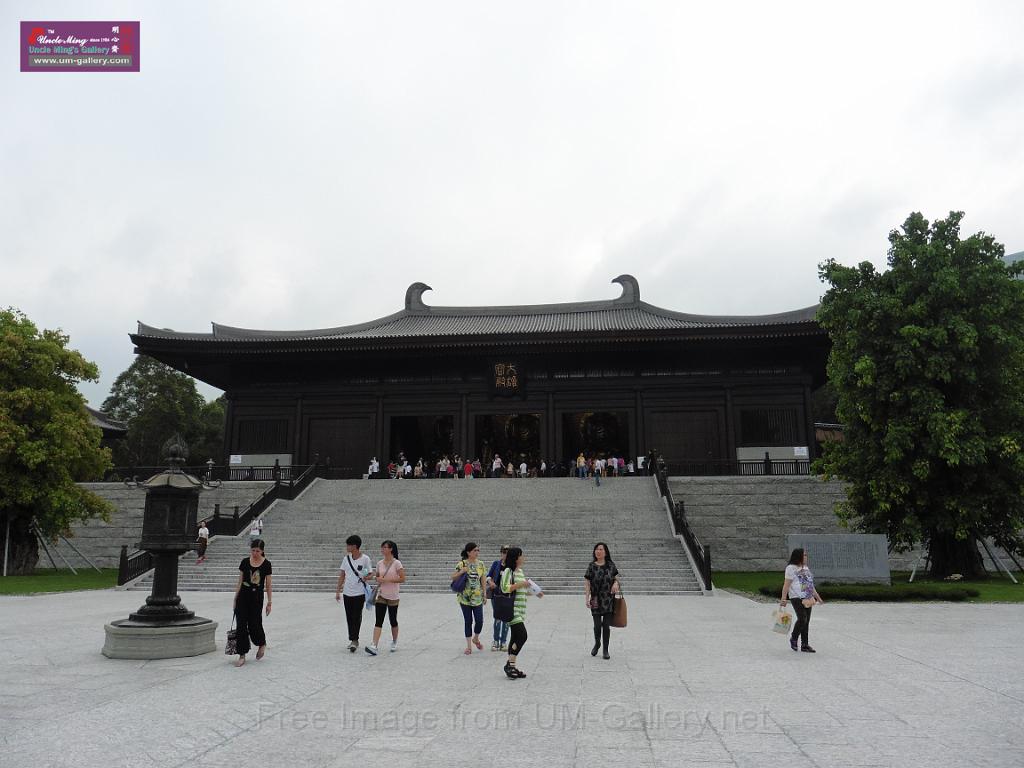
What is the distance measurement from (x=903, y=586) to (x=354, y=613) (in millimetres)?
10899

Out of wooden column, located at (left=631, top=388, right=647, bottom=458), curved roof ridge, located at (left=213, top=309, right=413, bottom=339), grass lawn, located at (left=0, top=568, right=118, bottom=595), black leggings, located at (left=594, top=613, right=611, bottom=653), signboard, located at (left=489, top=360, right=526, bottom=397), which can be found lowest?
grass lawn, located at (left=0, top=568, right=118, bottom=595)

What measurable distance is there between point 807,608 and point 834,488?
14888mm

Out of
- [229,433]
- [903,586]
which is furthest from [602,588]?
[229,433]

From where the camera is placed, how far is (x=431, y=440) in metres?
34.5

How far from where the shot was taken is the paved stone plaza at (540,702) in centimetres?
437

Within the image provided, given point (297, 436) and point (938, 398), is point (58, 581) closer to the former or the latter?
point (297, 436)

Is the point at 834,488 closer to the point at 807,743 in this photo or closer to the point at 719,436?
the point at 719,436

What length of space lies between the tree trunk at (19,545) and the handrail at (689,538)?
17.3 meters

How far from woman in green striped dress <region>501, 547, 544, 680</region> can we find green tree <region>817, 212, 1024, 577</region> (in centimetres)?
1180

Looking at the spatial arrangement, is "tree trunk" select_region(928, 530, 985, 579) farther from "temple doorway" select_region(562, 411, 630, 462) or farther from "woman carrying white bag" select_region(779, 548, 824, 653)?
"temple doorway" select_region(562, 411, 630, 462)

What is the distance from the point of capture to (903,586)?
13.3 m

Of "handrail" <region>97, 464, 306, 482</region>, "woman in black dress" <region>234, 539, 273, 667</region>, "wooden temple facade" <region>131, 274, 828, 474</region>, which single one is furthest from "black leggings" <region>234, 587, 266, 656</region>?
"wooden temple facade" <region>131, 274, 828, 474</region>

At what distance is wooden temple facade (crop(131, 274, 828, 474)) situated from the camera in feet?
91.1

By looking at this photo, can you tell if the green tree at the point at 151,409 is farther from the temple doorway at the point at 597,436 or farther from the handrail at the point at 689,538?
the handrail at the point at 689,538
